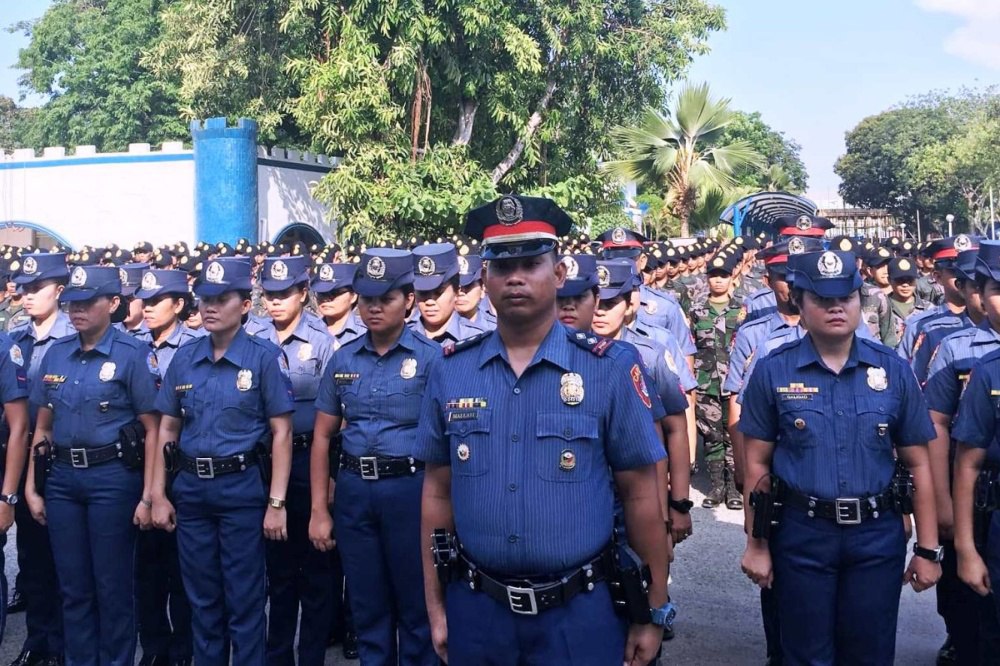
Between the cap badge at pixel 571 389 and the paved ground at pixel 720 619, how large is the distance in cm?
276

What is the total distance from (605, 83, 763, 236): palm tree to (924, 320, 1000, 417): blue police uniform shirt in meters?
21.2

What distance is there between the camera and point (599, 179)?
20500mm

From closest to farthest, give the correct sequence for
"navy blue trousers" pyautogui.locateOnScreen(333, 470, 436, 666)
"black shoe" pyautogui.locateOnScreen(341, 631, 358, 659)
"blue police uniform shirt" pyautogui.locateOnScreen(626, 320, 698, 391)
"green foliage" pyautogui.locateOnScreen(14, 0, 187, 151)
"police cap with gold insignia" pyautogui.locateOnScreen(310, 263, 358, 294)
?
1. "navy blue trousers" pyautogui.locateOnScreen(333, 470, 436, 666)
2. "blue police uniform shirt" pyautogui.locateOnScreen(626, 320, 698, 391)
3. "black shoe" pyautogui.locateOnScreen(341, 631, 358, 659)
4. "police cap with gold insignia" pyautogui.locateOnScreen(310, 263, 358, 294)
5. "green foliage" pyautogui.locateOnScreen(14, 0, 187, 151)

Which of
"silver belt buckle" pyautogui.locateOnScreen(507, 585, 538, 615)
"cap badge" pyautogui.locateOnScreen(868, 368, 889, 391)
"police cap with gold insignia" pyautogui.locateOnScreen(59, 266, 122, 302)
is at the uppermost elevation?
"police cap with gold insignia" pyautogui.locateOnScreen(59, 266, 122, 302)

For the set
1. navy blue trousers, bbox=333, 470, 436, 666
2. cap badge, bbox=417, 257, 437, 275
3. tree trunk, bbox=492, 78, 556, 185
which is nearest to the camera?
navy blue trousers, bbox=333, 470, 436, 666

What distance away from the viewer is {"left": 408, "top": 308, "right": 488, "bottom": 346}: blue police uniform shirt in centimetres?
562

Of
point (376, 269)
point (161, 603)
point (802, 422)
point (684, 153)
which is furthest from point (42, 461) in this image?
point (684, 153)

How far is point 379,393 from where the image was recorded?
14.0 feet

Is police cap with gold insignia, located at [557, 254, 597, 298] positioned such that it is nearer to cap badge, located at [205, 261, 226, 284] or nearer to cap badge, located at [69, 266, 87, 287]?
cap badge, located at [205, 261, 226, 284]

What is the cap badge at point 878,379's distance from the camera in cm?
359

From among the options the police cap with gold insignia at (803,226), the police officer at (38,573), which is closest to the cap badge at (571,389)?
the police officer at (38,573)

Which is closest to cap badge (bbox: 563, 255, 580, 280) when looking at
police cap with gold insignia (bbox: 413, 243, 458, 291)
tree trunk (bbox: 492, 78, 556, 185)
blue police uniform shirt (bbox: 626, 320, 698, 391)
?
blue police uniform shirt (bbox: 626, 320, 698, 391)

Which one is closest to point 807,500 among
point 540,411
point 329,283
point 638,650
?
point 638,650

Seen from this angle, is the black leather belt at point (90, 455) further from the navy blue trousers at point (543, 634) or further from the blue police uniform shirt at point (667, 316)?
the blue police uniform shirt at point (667, 316)
